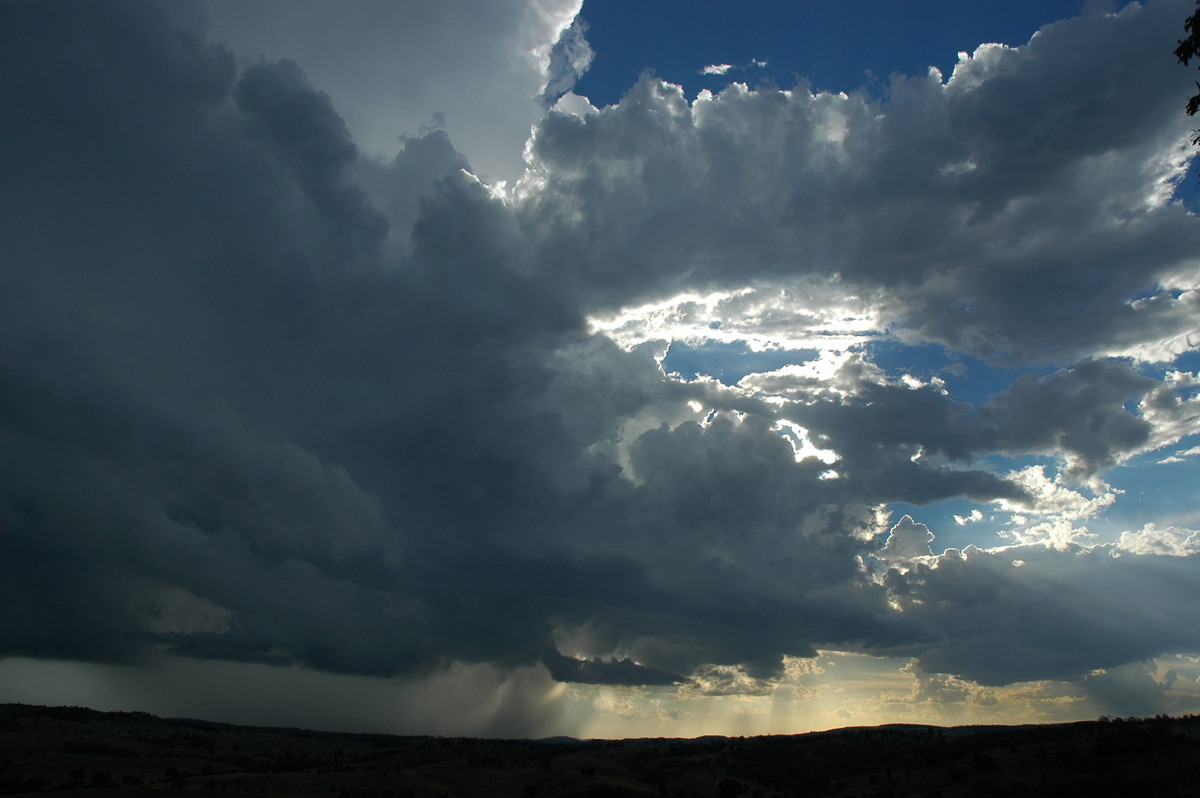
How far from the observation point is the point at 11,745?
99.5m

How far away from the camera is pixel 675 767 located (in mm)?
98312

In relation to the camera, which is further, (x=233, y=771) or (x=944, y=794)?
(x=233, y=771)

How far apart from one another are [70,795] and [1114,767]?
94.5 m

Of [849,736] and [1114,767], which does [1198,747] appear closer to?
Answer: [1114,767]

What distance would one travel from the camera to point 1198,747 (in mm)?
60219

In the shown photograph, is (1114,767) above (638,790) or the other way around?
above

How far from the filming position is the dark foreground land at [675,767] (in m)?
62.1

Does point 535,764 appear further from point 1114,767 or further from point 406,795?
point 1114,767

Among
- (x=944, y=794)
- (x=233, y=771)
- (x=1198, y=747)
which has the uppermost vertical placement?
(x=1198, y=747)

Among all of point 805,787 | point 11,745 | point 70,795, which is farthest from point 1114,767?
point 11,745

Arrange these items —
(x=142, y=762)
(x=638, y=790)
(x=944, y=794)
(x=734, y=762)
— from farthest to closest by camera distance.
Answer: (x=142, y=762), (x=734, y=762), (x=638, y=790), (x=944, y=794)

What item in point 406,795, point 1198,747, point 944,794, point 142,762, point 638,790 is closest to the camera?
point 1198,747

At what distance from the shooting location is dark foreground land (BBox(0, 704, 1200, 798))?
204 ft

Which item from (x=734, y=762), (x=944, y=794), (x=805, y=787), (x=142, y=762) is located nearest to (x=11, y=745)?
(x=142, y=762)
